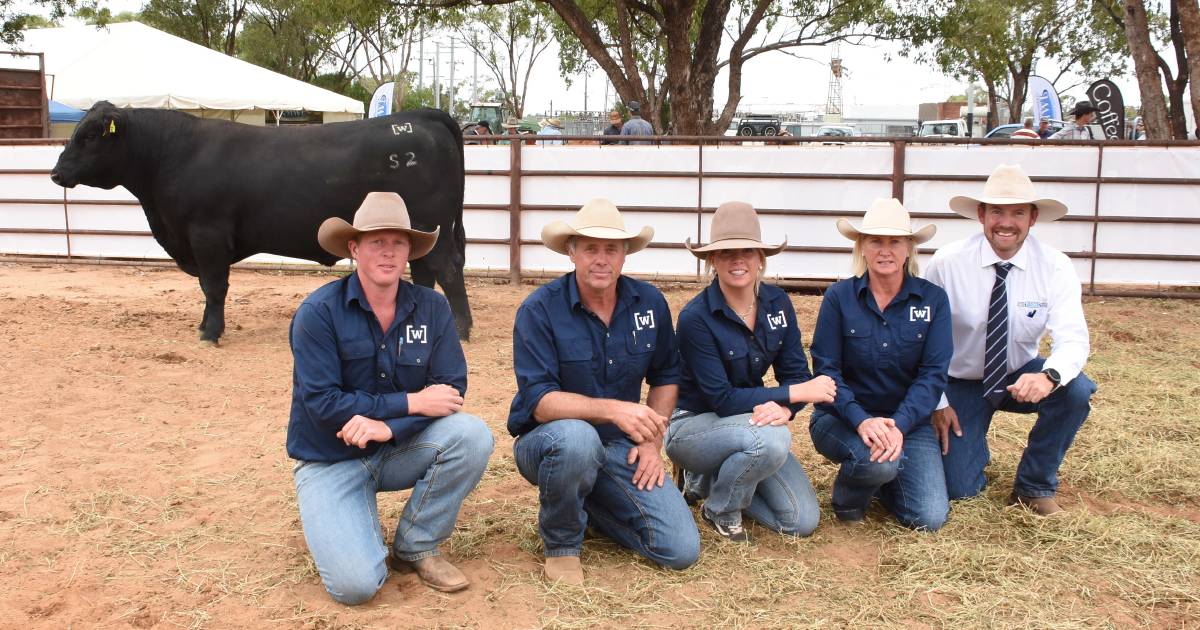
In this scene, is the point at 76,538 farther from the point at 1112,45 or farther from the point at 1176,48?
the point at 1112,45

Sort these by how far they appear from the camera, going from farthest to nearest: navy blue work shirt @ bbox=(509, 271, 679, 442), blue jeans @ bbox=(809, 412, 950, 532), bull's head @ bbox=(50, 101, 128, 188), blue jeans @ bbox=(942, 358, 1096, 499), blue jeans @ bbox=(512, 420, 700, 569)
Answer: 1. bull's head @ bbox=(50, 101, 128, 188)
2. blue jeans @ bbox=(942, 358, 1096, 499)
3. blue jeans @ bbox=(809, 412, 950, 532)
4. navy blue work shirt @ bbox=(509, 271, 679, 442)
5. blue jeans @ bbox=(512, 420, 700, 569)

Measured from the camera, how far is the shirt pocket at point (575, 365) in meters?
3.49

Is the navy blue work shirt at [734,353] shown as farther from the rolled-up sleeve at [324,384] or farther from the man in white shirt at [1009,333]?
the rolled-up sleeve at [324,384]

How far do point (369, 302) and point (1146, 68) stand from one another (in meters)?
10.6

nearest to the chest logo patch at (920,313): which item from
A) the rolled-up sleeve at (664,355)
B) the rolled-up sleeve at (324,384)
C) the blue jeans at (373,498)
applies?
the rolled-up sleeve at (664,355)

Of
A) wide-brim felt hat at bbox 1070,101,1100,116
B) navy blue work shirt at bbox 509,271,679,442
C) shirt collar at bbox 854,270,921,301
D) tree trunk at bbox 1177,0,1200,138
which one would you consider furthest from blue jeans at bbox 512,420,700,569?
wide-brim felt hat at bbox 1070,101,1100,116

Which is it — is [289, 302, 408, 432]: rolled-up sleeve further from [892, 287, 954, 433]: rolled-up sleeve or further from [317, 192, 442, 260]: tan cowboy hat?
[892, 287, 954, 433]: rolled-up sleeve

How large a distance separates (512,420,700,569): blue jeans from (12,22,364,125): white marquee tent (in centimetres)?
1716

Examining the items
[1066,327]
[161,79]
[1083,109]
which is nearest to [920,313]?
[1066,327]

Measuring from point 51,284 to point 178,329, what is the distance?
3.09 metres

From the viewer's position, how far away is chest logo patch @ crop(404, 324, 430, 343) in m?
3.41

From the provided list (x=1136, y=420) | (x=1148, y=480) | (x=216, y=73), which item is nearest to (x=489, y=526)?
(x=1148, y=480)

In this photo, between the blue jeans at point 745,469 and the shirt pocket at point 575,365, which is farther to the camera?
the blue jeans at point 745,469

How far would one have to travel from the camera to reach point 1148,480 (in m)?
4.48
